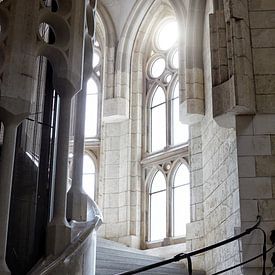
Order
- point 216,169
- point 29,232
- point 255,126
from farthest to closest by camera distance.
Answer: point 216,169 → point 255,126 → point 29,232

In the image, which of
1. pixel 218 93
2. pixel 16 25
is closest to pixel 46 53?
pixel 16 25

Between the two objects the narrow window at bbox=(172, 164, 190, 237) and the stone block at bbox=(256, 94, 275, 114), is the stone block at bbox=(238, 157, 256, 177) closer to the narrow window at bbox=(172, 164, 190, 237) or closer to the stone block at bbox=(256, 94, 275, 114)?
the stone block at bbox=(256, 94, 275, 114)

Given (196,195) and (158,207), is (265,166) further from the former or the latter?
(158,207)

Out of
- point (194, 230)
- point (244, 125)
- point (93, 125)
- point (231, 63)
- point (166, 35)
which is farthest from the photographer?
point (93, 125)

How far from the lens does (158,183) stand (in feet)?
25.6

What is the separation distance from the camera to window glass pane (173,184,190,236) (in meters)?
7.17

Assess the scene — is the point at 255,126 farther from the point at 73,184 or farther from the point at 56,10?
the point at 56,10

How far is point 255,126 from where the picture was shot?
4.26m

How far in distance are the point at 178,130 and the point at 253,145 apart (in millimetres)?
3543

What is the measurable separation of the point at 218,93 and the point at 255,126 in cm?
38

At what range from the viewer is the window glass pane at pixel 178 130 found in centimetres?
756

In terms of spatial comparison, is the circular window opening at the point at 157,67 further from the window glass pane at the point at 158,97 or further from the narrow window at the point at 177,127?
the narrow window at the point at 177,127

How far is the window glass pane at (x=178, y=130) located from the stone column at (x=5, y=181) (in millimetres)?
4168

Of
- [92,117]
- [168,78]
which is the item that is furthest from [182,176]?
[92,117]
